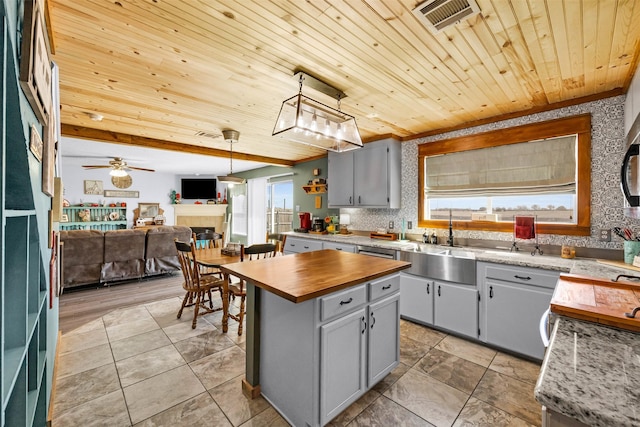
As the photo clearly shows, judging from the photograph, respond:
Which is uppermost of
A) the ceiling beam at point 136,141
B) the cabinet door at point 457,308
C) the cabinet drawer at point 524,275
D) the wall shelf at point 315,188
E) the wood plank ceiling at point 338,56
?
the wood plank ceiling at point 338,56

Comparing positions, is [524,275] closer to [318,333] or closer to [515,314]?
[515,314]

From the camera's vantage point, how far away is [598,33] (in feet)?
5.68

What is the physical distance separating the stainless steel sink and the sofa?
14.1 feet

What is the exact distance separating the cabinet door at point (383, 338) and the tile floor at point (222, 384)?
17 centimetres

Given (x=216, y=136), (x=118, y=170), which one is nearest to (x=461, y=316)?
(x=216, y=136)

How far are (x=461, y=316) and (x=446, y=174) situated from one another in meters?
1.80

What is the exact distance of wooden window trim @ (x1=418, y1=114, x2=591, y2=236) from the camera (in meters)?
2.68

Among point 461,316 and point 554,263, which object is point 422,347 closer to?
point 461,316

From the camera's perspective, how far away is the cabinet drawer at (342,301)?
5.32 ft

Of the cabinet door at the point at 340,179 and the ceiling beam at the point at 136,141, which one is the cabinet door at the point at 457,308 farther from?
the ceiling beam at the point at 136,141

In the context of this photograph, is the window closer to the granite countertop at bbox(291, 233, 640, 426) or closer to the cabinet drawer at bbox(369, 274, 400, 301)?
the cabinet drawer at bbox(369, 274, 400, 301)

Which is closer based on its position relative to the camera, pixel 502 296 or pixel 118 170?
pixel 502 296

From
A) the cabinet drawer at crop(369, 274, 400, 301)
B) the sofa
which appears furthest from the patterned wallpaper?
the sofa

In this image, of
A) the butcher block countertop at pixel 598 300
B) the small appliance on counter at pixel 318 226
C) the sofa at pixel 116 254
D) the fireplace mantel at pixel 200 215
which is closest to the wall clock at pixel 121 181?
the fireplace mantel at pixel 200 215
